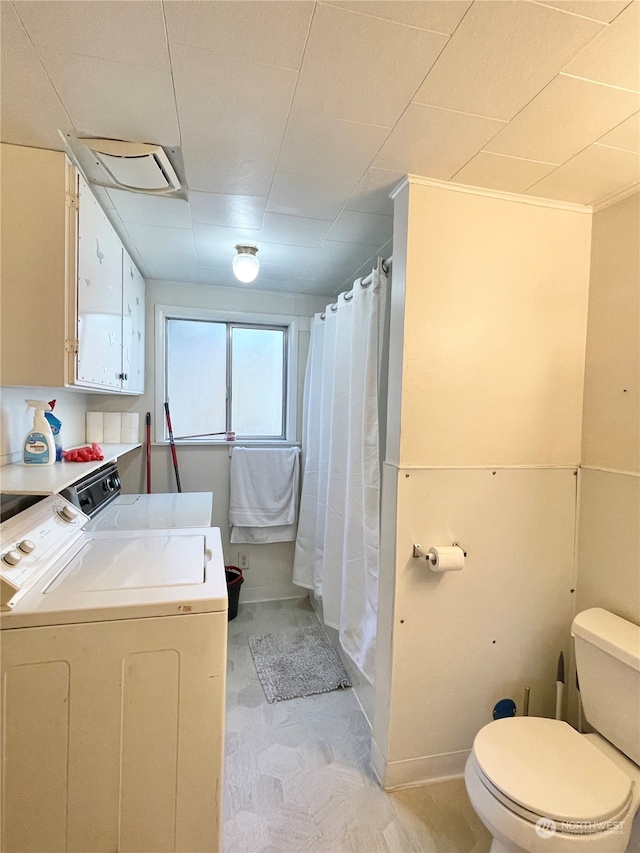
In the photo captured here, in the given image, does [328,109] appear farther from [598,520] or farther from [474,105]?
[598,520]

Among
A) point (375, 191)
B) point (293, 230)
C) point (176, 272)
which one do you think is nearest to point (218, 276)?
point (176, 272)

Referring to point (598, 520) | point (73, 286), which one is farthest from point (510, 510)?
point (73, 286)

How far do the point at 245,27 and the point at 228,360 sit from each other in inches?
88.5

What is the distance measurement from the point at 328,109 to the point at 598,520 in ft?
5.52

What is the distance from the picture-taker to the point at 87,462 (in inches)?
71.0

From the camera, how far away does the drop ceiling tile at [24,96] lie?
0.89 metres

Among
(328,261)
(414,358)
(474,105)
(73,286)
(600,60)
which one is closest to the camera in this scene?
(600,60)

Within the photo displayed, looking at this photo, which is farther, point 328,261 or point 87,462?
point 328,261

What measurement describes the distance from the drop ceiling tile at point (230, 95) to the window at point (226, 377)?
174 cm

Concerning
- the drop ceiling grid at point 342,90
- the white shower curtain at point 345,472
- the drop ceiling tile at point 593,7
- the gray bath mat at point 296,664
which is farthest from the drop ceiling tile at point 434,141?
the gray bath mat at point 296,664

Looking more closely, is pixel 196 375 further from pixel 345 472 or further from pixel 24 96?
pixel 24 96

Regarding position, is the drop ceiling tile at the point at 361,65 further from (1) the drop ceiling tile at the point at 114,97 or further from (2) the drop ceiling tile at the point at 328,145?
(1) the drop ceiling tile at the point at 114,97

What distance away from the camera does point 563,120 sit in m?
1.13

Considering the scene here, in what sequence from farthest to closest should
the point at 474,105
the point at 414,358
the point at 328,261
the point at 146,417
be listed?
the point at 146,417
the point at 328,261
the point at 414,358
the point at 474,105
